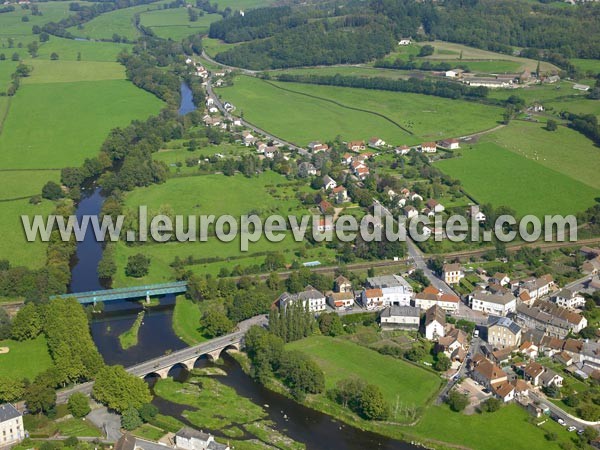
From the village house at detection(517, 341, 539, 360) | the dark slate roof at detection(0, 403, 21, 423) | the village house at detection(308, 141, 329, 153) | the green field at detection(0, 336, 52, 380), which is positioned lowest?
the green field at detection(0, 336, 52, 380)

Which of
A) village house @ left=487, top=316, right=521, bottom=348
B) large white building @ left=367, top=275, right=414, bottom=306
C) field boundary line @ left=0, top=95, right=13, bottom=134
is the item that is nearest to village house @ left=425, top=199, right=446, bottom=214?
large white building @ left=367, top=275, right=414, bottom=306

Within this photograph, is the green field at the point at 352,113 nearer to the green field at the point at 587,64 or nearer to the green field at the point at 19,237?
the green field at the point at 587,64

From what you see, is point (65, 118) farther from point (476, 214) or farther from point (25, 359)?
point (25, 359)

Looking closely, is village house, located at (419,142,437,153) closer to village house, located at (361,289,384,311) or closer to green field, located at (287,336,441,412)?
village house, located at (361,289,384,311)

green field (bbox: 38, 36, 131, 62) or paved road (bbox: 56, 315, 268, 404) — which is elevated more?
green field (bbox: 38, 36, 131, 62)

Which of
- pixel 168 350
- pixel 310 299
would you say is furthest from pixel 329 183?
pixel 168 350
